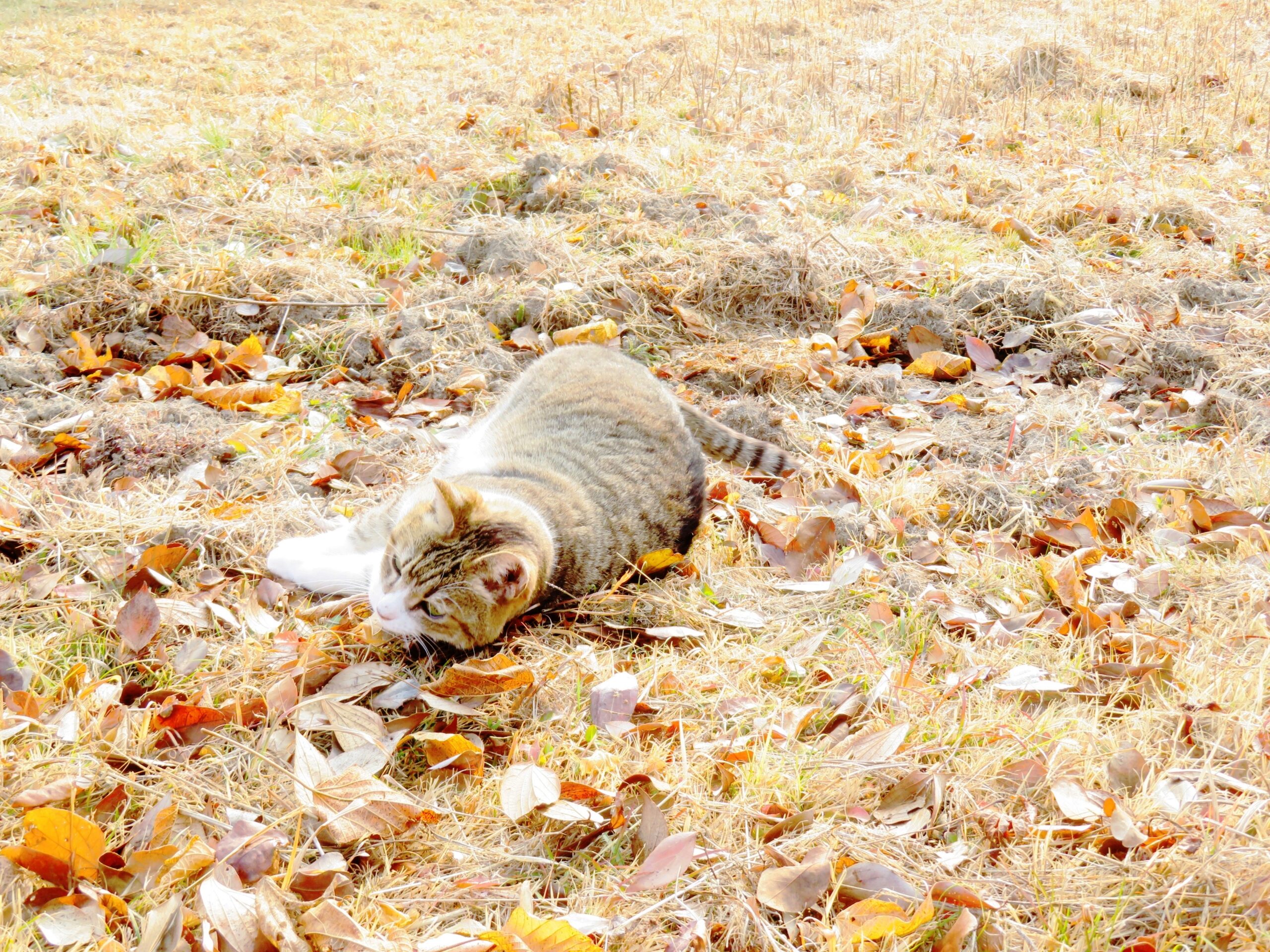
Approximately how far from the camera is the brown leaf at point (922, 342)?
452cm

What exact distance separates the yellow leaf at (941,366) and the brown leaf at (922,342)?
0.40ft

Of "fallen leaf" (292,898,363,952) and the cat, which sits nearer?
"fallen leaf" (292,898,363,952)

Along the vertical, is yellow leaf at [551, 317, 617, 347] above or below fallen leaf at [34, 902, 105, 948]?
below

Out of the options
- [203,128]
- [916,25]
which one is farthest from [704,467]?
[916,25]

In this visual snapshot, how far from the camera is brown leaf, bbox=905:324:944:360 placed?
452 centimetres

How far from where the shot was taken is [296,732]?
2195 millimetres

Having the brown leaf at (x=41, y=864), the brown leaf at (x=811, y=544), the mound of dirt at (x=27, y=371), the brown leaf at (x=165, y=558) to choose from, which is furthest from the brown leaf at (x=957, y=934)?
the mound of dirt at (x=27, y=371)

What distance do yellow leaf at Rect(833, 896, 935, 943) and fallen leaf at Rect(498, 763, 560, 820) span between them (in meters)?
0.63

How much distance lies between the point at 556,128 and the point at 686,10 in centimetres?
569

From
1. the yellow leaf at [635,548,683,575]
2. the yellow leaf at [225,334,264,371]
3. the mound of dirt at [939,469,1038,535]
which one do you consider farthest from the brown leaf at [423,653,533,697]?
the yellow leaf at [225,334,264,371]

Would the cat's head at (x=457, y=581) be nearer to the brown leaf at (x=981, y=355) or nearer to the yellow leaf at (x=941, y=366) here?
the yellow leaf at (x=941, y=366)

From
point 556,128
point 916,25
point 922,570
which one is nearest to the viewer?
point 922,570

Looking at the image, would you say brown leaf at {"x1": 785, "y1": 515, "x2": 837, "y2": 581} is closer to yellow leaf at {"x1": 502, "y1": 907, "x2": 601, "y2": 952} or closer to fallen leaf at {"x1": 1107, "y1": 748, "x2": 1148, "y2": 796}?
fallen leaf at {"x1": 1107, "y1": 748, "x2": 1148, "y2": 796}

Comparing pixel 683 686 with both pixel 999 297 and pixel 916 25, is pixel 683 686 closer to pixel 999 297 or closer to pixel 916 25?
pixel 999 297
